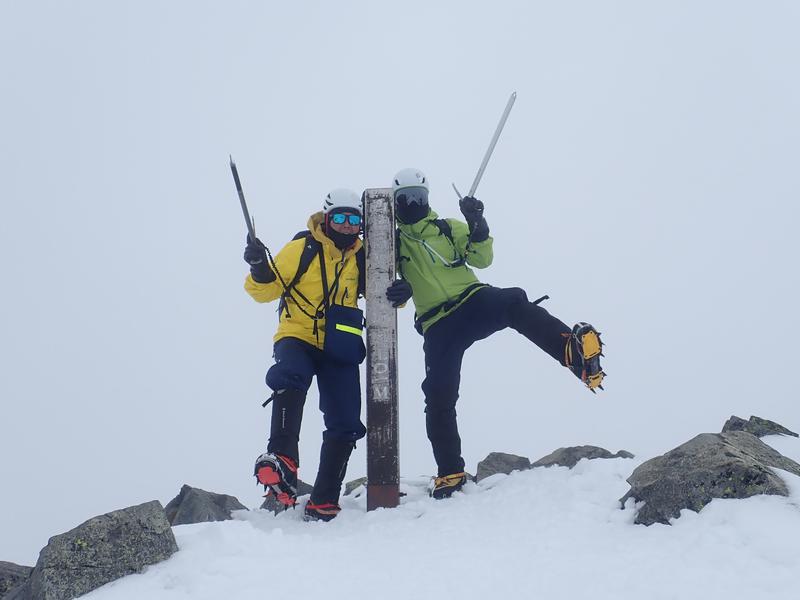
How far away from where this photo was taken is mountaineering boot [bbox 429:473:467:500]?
6.20m

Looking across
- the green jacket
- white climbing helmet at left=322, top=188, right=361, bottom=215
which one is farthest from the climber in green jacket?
white climbing helmet at left=322, top=188, right=361, bottom=215

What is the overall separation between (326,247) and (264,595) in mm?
3473

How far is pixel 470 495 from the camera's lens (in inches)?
235

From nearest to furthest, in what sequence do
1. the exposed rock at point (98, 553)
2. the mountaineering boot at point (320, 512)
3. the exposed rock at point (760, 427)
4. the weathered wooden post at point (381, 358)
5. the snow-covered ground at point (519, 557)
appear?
the snow-covered ground at point (519, 557), the exposed rock at point (98, 553), the mountaineering boot at point (320, 512), the weathered wooden post at point (381, 358), the exposed rock at point (760, 427)

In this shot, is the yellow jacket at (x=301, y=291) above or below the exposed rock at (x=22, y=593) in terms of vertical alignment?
above

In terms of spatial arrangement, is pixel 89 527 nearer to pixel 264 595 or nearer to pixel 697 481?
pixel 264 595

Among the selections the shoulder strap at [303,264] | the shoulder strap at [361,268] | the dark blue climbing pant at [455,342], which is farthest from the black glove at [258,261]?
the dark blue climbing pant at [455,342]

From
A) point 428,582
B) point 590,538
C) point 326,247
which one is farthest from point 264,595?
point 326,247

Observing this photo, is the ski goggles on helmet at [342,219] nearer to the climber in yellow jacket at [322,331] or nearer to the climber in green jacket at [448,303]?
the climber in yellow jacket at [322,331]

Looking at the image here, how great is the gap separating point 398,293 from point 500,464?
3293 mm

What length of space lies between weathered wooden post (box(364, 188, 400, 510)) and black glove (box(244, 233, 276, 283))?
0.99 meters

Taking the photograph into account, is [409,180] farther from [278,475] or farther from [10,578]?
[10,578]

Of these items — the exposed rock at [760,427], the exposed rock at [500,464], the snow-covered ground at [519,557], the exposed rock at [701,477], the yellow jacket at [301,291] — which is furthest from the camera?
the exposed rock at [500,464]

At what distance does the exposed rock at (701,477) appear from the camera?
4.07 metres
